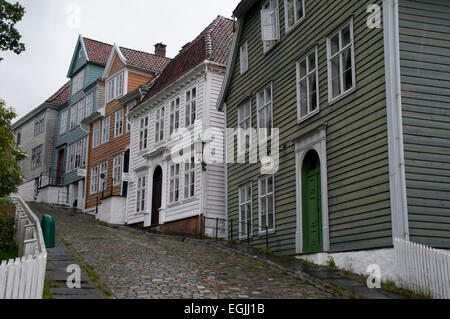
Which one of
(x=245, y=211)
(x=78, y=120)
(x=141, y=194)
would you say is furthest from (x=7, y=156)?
(x=78, y=120)

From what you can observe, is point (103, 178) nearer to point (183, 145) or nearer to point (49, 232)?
point (183, 145)

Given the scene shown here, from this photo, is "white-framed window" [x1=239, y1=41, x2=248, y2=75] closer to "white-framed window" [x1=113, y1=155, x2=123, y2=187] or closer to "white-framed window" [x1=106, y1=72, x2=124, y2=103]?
"white-framed window" [x1=113, y1=155, x2=123, y2=187]

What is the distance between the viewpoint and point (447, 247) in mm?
11906

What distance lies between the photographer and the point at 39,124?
48656 mm

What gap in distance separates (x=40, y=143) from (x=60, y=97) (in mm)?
4368

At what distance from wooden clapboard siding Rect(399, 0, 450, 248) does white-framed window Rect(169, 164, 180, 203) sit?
14.8 m

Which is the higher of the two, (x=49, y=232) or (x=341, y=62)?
(x=341, y=62)

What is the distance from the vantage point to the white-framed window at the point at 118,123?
3419cm

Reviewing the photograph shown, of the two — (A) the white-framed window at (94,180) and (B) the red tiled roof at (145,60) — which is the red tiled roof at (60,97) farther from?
(B) the red tiled roof at (145,60)

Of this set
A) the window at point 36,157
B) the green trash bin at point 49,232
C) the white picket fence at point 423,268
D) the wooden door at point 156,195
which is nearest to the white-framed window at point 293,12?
the white picket fence at point 423,268

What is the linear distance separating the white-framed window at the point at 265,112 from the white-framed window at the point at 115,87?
54.9 feet

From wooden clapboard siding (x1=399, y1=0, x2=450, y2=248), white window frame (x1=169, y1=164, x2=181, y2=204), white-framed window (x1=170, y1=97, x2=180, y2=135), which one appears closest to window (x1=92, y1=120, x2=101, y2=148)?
white-framed window (x1=170, y1=97, x2=180, y2=135)
